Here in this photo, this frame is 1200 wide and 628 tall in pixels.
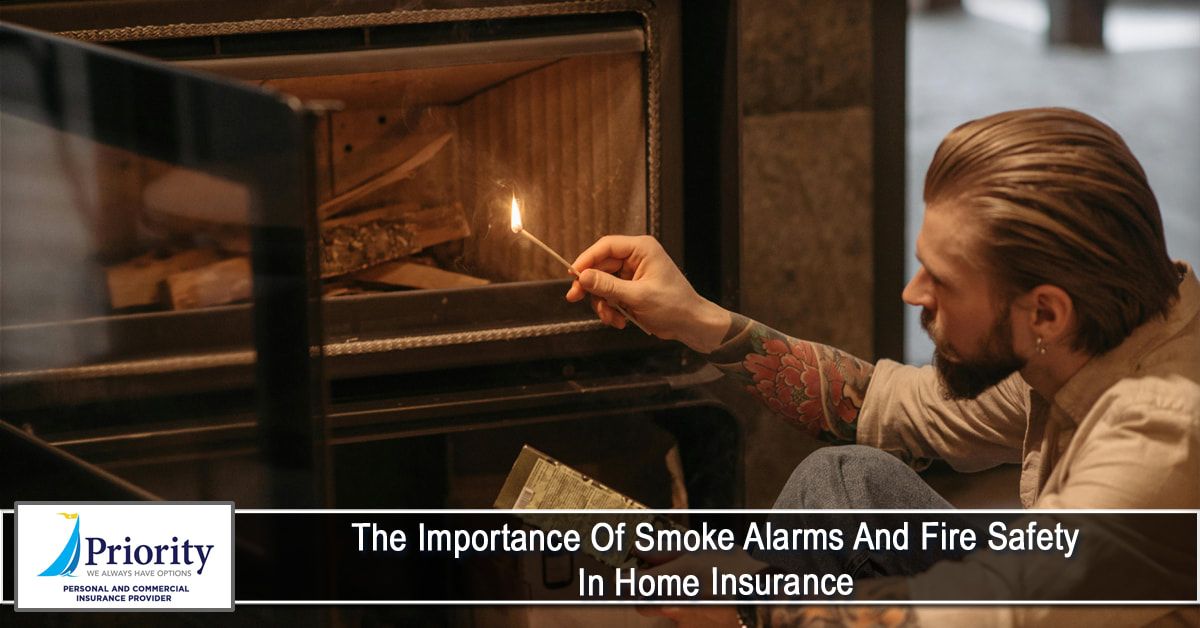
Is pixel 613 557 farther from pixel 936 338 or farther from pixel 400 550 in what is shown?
pixel 936 338

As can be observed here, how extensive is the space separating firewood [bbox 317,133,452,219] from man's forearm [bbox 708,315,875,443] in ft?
1.12

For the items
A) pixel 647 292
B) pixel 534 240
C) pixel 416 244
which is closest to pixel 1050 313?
pixel 647 292

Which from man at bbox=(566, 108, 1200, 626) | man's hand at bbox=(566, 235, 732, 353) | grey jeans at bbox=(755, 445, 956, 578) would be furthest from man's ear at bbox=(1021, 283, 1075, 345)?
man's hand at bbox=(566, 235, 732, 353)

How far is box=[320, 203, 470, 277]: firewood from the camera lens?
1273 millimetres

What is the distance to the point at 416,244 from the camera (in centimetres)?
128

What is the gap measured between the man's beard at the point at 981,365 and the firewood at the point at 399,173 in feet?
1.63

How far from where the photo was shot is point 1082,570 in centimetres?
113

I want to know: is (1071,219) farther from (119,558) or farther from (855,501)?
(119,558)

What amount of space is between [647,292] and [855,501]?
0.92 feet

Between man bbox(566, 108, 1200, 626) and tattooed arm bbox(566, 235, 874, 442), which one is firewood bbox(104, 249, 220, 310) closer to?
tattooed arm bbox(566, 235, 874, 442)

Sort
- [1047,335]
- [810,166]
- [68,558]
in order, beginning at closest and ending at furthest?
[1047,335]
[68,558]
[810,166]

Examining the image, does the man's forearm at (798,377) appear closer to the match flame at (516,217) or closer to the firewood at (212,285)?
the match flame at (516,217)

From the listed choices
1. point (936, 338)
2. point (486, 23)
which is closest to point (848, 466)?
point (936, 338)

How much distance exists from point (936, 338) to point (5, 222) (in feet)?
2.86
